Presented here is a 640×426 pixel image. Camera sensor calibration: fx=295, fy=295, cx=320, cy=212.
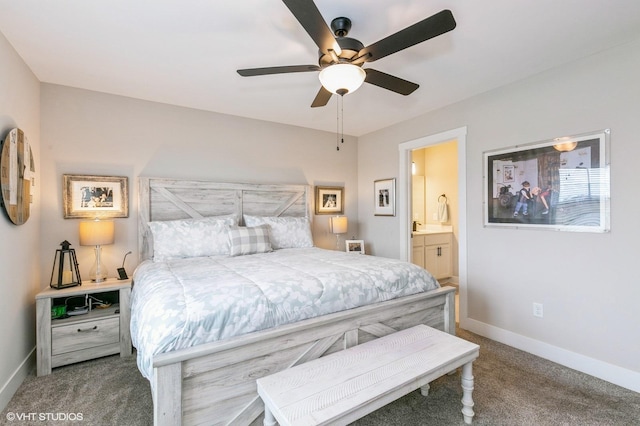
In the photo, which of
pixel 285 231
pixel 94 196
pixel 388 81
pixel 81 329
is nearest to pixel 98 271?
pixel 81 329

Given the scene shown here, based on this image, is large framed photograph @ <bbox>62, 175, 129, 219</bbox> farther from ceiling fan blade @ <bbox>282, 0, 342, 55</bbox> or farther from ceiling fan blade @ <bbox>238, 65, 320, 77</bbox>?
ceiling fan blade @ <bbox>282, 0, 342, 55</bbox>

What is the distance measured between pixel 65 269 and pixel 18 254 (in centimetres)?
62

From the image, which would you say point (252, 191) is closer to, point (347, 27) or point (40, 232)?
point (40, 232)

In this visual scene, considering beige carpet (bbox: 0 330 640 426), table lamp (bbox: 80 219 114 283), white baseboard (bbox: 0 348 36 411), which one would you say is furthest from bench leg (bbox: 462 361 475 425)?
table lamp (bbox: 80 219 114 283)

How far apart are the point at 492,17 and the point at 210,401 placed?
277 centimetres

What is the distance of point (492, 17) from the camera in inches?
74.2

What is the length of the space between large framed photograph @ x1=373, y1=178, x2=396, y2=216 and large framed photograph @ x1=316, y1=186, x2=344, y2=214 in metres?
0.54

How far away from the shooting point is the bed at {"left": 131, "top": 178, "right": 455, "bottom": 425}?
4.63 ft

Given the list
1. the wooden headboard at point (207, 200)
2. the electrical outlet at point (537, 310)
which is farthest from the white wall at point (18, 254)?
the electrical outlet at point (537, 310)

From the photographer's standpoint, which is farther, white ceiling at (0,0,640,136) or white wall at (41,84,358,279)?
white wall at (41,84,358,279)

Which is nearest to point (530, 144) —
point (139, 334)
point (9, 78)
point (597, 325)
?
point (597, 325)

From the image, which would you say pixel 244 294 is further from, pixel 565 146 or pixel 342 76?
pixel 565 146

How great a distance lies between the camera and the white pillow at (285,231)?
354 centimetres

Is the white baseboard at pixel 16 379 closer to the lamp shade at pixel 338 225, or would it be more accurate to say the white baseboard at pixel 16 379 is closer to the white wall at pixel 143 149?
the white wall at pixel 143 149
